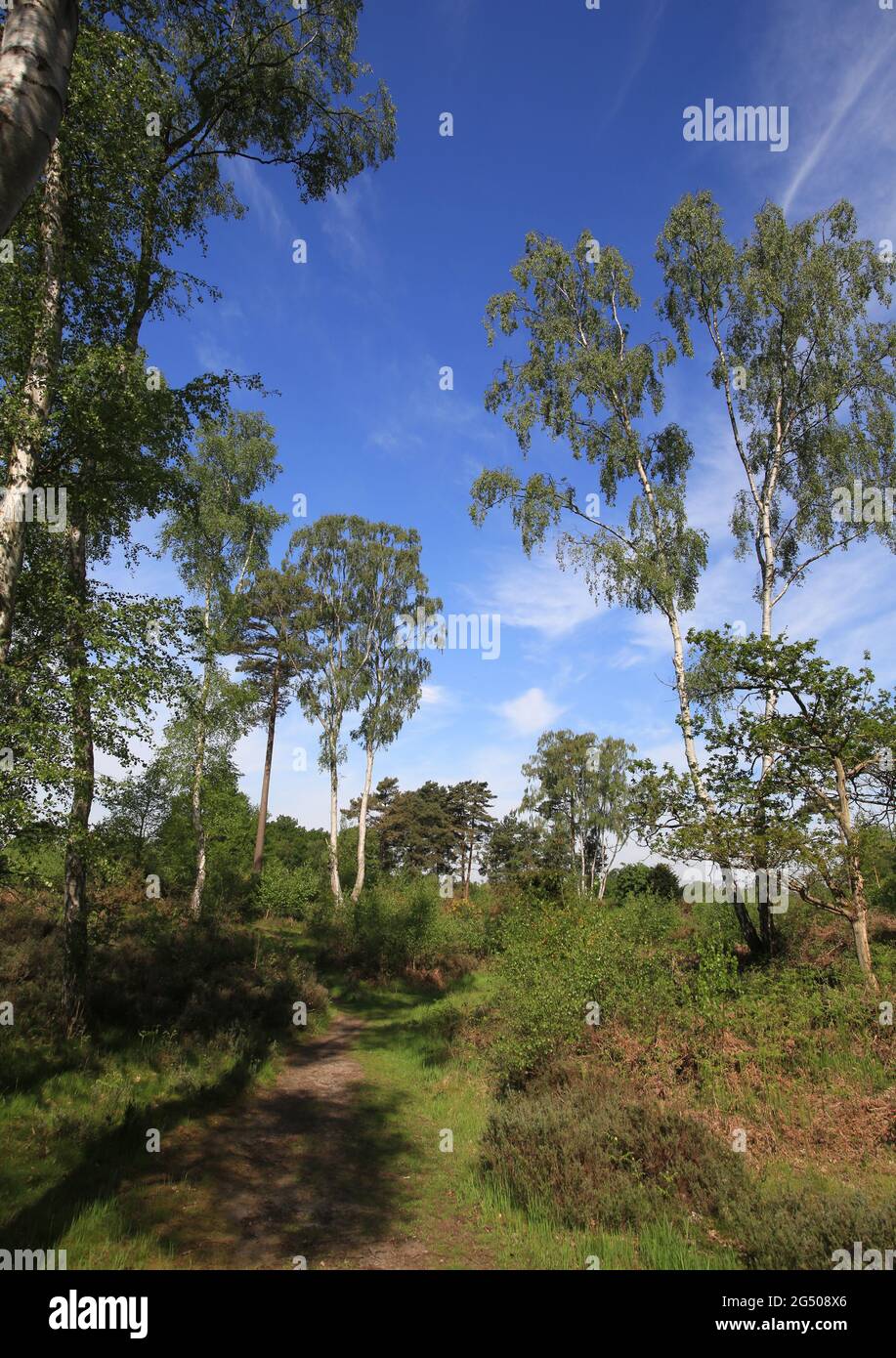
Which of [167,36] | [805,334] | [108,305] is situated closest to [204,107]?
[167,36]

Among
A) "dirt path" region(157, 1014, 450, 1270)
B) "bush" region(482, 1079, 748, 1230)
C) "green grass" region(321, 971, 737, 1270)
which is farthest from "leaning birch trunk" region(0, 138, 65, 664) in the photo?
"bush" region(482, 1079, 748, 1230)

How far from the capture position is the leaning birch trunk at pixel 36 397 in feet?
21.0

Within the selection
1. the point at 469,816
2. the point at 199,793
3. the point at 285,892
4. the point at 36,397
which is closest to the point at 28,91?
the point at 36,397

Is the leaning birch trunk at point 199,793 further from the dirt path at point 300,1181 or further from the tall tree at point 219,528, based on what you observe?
the dirt path at point 300,1181

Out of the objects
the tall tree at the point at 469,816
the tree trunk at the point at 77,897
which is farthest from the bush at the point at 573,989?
the tall tree at the point at 469,816

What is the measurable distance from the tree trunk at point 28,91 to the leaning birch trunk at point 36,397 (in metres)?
4.47

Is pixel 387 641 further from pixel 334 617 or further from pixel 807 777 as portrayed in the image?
pixel 807 777

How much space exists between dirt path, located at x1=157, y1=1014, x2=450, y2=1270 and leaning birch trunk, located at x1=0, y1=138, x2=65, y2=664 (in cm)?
585

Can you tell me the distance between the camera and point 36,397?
23.2 ft

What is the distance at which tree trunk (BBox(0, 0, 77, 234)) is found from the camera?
8.71 feet

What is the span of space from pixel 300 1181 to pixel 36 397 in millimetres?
9404

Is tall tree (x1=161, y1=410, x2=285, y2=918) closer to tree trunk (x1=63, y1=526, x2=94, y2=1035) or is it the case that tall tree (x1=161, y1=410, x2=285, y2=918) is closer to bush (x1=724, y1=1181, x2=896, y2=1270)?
tree trunk (x1=63, y1=526, x2=94, y2=1035)

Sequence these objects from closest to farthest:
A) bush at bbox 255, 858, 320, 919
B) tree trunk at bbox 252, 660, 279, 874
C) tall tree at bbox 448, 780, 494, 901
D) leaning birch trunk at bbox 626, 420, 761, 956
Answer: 1. leaning birch trunk at bbox 626, 420, 761, 956
2. bush at bbox 255, 858, 320, 919
3. tree trunk at bbox 252, 660, 279, 874
4. tall tree at bbox 448, 780, 494, 901

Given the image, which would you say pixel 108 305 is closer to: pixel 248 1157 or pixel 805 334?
pixel 248 1157
